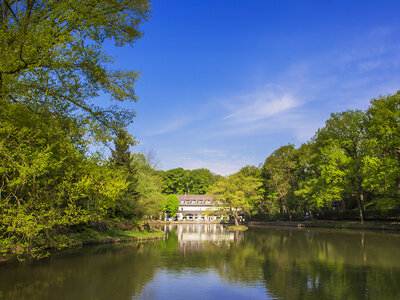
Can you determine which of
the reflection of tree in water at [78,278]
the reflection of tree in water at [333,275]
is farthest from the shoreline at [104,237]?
the reflection of tree in water at [333,275]

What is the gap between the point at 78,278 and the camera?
13242 mm

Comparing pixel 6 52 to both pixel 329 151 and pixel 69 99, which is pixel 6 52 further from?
pixel 329 151

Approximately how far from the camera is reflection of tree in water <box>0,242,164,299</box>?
1085 cm

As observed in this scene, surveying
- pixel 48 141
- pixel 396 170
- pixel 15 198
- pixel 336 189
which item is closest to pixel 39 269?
pixel 15 198

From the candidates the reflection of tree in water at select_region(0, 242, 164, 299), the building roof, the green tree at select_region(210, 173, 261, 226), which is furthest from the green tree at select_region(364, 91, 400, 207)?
the building roof

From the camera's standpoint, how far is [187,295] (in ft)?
35.1

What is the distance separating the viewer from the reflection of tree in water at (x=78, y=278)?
10.9 meters

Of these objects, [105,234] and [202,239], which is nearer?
[105,234]

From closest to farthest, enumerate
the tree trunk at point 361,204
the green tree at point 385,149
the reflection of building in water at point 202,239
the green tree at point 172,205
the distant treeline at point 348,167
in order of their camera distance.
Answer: the reflection of building in water at point 202,239 → the green tree at point 385,149 → the distant treeline at point 348,167 → the tree trunk at point 361,204 → the green tree at point 172,205

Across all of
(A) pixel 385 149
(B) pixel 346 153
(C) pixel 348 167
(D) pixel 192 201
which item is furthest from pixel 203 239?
(D) pixel 192 201

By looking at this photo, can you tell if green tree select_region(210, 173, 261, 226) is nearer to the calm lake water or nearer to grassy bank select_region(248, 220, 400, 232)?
grassy bank select_region(248, 220, 400, 232)

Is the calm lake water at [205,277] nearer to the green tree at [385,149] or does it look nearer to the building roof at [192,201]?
the green tree at [385,149]

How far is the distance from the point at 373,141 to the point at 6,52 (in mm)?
43802

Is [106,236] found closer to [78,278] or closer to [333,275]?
[78,278]
